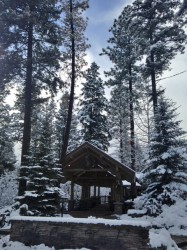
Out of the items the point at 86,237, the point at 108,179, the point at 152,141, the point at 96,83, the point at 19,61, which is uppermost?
the point at 96,83

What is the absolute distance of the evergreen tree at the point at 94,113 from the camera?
31734 millimetres

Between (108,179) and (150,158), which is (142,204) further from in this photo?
(108,179)

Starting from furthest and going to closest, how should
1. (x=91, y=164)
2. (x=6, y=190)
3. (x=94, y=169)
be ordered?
1. (x=6, y=190)
2. (x=91, y=164)
3. (x=94, y=169)

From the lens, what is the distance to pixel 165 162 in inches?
676

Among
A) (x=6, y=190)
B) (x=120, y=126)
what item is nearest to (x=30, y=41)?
(x=6, y=190)

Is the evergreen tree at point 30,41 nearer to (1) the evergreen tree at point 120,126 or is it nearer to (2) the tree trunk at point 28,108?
(2) the tree trunk at point 28,108

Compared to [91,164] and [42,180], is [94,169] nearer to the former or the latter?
[91,164]

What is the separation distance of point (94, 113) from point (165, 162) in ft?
53.8

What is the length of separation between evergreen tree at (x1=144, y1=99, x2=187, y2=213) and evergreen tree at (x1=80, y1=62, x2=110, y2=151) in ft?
44.0

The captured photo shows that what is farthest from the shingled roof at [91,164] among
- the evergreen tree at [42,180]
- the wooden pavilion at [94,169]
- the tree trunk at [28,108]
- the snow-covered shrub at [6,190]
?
the snow-covered shrub at [6,190]

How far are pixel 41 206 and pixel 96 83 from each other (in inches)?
828

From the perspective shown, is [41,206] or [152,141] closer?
[41,206]

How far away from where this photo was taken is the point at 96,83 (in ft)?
112

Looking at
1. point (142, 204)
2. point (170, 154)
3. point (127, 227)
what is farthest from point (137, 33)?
point (127, 227)
